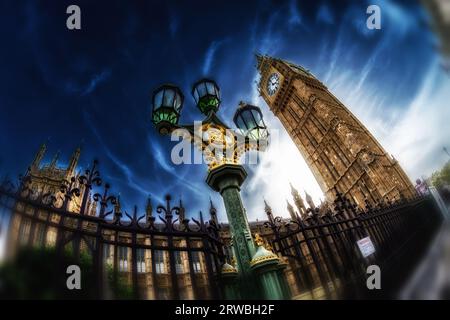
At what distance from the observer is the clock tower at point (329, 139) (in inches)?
1196

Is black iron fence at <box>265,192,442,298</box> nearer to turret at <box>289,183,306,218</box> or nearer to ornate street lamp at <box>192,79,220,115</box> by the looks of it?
ornate street lamp at <box>192,79,220,115</box>

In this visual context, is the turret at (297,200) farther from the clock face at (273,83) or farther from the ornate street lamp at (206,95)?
the ornate street lamp at (206,95)

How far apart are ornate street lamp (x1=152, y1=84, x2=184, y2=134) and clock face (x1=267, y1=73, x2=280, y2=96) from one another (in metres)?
46.7

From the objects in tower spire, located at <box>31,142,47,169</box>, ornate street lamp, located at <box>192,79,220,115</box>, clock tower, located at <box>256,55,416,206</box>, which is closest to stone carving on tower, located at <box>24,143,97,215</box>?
tower spire, located at <box>31,142,47,169</box>

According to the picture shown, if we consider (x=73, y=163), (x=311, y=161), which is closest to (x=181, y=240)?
(x=73, y=163)

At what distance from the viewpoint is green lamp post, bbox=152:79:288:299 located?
311cm

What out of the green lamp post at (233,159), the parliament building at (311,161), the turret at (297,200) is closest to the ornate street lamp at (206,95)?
the green lamp post at (233,159)

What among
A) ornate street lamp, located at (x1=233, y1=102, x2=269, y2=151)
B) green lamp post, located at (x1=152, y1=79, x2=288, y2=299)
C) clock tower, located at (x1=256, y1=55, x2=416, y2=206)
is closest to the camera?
green lamp post, located at (x1=152, y1=79, x2=288, y2=299)

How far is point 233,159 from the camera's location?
4062mm

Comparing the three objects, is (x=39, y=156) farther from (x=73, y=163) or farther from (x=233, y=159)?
(x=233, y=159)

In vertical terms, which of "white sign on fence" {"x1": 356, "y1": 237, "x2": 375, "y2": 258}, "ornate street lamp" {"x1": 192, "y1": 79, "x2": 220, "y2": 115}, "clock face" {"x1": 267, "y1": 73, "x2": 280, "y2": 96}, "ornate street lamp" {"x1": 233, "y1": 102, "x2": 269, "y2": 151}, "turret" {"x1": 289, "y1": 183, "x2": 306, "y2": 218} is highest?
"clock face" {"x1": 267, "y1": 73, "x2": 280, "y2": 96}

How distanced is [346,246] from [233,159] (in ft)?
10.2
